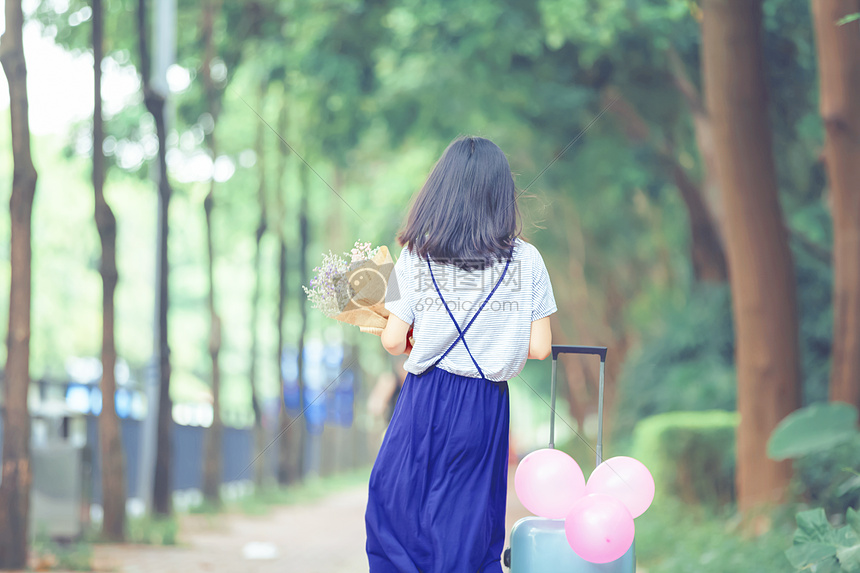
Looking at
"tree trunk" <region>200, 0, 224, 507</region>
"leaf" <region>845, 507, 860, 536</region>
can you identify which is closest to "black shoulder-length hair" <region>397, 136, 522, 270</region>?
"leaf" <region>845, 507, 860, 536</region>

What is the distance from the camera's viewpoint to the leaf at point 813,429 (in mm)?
7301

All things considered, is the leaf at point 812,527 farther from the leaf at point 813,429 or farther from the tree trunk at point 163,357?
the tree trunk at point 163,357

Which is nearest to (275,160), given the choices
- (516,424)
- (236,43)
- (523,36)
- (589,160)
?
(236,43)

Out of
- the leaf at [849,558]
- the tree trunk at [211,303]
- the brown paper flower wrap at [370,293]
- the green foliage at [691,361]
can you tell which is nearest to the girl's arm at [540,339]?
the brown paper flower wrap at [370,293]

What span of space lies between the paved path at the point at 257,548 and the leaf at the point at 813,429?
12.4 feet

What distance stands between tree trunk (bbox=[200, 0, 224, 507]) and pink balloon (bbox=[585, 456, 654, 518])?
A: 37.6 ft

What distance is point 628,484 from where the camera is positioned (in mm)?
3514

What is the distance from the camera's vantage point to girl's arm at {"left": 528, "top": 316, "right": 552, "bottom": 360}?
3209 mm

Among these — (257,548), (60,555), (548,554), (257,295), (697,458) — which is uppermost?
(257,295)

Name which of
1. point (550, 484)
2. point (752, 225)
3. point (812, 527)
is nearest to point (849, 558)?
point (812, 527)

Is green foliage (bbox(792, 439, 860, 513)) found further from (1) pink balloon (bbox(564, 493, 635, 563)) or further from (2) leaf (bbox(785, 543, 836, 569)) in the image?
(1) pink balloon (bbox(564, 493, 635, 563))

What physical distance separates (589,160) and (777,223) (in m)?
5.27

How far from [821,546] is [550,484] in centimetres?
191

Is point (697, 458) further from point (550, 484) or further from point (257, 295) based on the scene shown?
point (257, 295)
